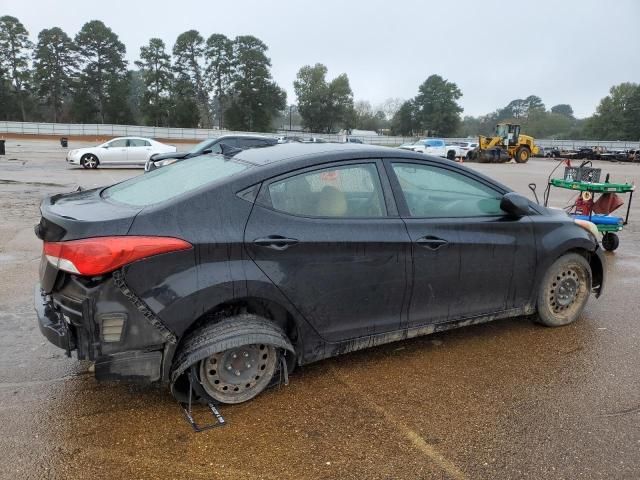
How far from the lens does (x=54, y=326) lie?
287cm

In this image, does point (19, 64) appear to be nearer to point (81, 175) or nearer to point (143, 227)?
point (81, 175)

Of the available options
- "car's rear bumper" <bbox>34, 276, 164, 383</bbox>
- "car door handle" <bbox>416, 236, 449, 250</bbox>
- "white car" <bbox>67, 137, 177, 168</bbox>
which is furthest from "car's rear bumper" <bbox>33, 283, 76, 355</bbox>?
"white car" <bbox>67, 137, 177, 168</bbox>

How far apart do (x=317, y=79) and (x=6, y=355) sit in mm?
89760

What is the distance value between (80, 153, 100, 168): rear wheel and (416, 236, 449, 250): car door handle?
20.3 meters

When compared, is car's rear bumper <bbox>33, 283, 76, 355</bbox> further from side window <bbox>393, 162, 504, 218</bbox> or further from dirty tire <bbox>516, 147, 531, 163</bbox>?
dirty tire <bbox>516, 147, 531, 163</bbox>

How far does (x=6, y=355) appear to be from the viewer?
12.1 feet

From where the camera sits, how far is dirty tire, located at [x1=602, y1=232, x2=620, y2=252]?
758 centimetres

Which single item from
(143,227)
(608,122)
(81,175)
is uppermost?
(608,122)

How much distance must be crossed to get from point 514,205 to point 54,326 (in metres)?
3.13

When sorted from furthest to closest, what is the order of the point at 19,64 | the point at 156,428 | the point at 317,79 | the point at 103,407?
the point at 317,79, the point at 19,64, the point at 103,407, the point at 156,428

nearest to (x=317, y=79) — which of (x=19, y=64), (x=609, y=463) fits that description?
(x=19, y=64)

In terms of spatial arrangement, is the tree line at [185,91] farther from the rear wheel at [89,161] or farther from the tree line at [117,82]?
the rear wheel at [89,161]

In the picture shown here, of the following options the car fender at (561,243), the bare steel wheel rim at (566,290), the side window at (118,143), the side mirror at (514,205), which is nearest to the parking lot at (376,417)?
the bare steel wheel rim at (566,290)

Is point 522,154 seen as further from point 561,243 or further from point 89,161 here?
point 561,243
